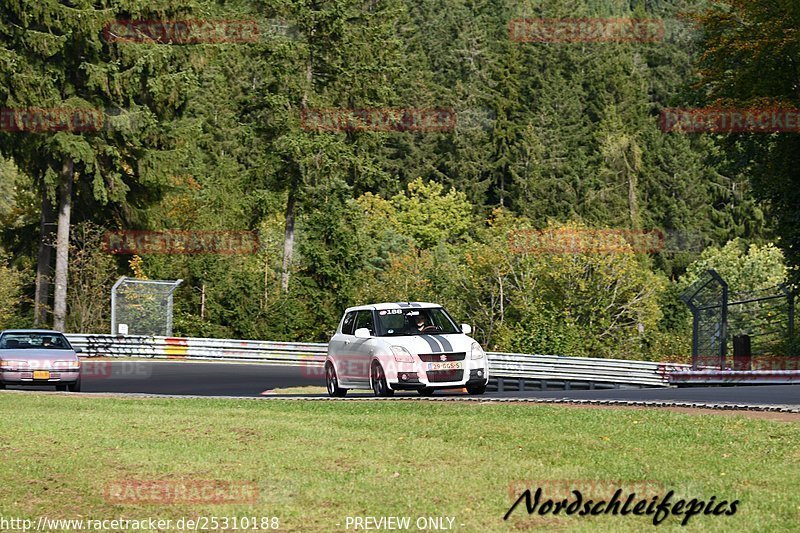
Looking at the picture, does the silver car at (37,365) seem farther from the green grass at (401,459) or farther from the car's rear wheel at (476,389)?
the car's rear wheel at (476,389)

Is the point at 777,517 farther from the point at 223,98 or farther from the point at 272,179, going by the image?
the point at 223,98

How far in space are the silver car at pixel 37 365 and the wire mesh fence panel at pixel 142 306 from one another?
1339 centimetres

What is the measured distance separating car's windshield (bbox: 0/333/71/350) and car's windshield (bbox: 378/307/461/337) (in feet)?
32.6

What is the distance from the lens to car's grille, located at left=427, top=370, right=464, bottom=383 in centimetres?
2217

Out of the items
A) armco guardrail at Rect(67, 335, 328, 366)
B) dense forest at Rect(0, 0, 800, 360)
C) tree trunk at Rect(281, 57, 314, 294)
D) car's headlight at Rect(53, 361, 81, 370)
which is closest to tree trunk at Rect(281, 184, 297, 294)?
tree trunk at Rect(281, 57, 314, 294)

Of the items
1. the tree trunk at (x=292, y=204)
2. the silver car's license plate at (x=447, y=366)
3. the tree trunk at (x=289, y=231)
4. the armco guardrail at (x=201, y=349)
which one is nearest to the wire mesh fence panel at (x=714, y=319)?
the silver car's license plate at (x=447, y=366)

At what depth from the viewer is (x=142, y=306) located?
143 feet

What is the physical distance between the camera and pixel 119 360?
4262cm

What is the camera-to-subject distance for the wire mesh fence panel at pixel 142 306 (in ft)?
141

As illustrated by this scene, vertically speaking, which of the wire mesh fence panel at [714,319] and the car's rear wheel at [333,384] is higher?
the wire mesh fence panel at [714,319]

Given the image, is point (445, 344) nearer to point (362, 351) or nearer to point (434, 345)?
point (434, 345)

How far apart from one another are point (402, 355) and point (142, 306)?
23227 mm

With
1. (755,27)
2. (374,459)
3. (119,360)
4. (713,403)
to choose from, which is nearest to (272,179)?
(119,360)

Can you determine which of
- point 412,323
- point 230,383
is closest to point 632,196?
point 230,383
